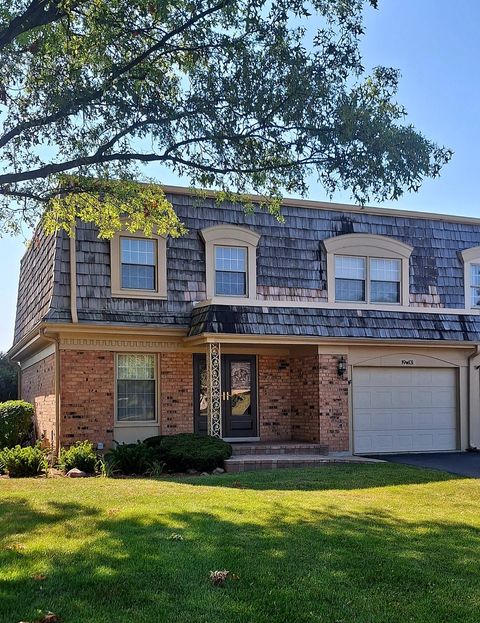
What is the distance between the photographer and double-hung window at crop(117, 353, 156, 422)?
14.7 m

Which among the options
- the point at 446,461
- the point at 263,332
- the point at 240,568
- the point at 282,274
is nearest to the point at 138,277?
the point at 263,332

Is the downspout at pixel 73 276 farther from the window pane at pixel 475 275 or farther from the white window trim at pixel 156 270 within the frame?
the window pane at pixel 475 275

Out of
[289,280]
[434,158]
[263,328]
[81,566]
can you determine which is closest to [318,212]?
[289,280]

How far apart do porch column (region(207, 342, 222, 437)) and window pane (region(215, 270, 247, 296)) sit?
5.87 ft

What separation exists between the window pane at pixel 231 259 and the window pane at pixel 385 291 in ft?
11.3

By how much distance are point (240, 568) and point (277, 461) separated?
7.67 metres

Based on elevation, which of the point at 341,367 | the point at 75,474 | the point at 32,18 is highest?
the point at 32,18

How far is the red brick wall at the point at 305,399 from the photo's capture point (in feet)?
49.5

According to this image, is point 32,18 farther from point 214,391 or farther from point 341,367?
point 341,367

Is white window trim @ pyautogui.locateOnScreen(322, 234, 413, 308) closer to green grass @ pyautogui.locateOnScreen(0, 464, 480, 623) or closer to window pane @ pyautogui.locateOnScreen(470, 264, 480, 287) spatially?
window pane @ pyautogui.locateOnScreen(470, 264, 480, 287)

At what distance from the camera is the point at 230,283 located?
15.5 metres

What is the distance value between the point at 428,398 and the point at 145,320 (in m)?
7.29

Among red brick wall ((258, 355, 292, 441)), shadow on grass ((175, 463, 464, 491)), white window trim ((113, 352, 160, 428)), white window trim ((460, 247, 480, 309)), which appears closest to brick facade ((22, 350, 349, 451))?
red brick wall ((258, 355, 292, 441))

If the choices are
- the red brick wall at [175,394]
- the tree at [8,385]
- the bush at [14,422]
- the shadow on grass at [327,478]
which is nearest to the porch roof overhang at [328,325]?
the red brick wall at [175,394]
